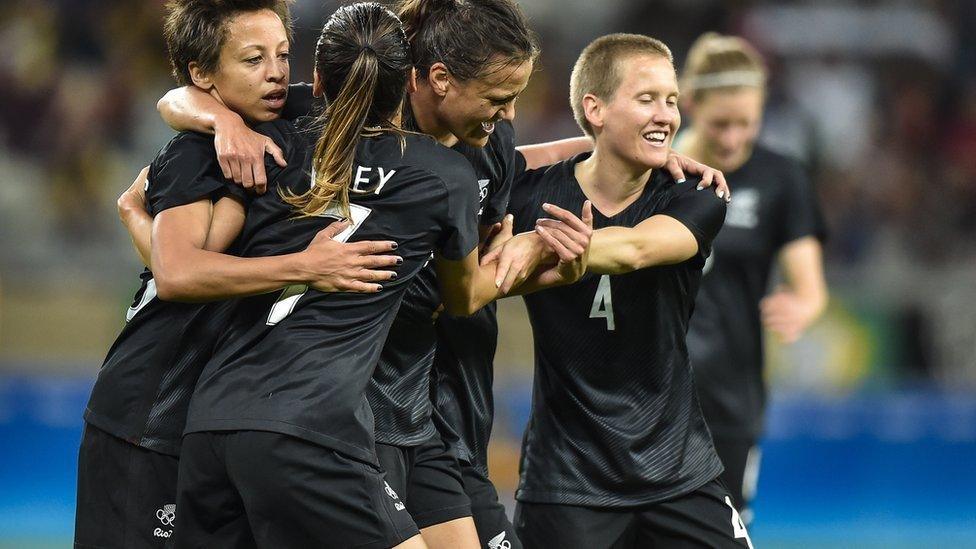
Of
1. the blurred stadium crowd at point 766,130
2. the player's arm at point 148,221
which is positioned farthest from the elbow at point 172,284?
the blurred stadium crowd at point 766,130

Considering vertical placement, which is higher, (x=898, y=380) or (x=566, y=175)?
(x=566, y=175)

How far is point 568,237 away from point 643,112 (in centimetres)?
54

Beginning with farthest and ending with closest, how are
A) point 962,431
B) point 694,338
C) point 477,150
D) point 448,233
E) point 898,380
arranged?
point 898,380 < point 962,431 < point 694,338 < point 477,150 < point 448,233

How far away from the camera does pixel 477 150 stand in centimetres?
398

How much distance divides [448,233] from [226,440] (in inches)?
29.5

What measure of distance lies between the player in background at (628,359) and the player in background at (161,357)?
1036 millimetres

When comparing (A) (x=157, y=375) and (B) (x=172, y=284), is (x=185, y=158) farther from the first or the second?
(A) (x=157, y=375)

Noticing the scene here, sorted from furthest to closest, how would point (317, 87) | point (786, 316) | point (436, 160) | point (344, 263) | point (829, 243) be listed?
point (829, 243) → point (786, 316) → point (317, 87) → point (436, 160) → point (344, 263)

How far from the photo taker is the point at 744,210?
6051mm

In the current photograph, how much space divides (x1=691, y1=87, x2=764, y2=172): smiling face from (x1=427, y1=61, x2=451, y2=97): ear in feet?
8.17

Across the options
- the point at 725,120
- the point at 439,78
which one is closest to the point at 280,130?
the point at 439,78

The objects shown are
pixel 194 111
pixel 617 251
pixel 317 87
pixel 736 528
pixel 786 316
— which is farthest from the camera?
pixel 786 316

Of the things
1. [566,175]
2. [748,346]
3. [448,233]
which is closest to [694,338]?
[748,346]

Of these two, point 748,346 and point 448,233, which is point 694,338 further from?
point 448,233
